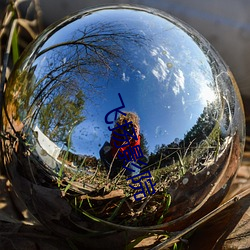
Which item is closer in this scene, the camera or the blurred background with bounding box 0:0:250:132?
the camera

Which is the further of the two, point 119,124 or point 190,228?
point 190,228

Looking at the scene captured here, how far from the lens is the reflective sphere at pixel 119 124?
1512 mm

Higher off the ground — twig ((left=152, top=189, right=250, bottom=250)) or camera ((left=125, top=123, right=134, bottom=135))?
camera ((left=125, top=123, right=134, bottom=135))

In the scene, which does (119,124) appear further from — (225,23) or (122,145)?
(225,23)

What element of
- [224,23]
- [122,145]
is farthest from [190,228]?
[224,23]

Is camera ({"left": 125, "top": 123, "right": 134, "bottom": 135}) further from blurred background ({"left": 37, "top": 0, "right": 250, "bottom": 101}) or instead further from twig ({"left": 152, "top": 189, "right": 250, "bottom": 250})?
blurred background ({"left": 37, "top": 0, "right": 250, "bottom": 101})

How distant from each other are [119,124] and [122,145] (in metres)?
0.05

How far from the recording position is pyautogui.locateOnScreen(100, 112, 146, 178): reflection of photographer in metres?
1.50

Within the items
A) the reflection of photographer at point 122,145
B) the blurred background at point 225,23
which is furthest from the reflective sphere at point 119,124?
the blurred background at point 225,23

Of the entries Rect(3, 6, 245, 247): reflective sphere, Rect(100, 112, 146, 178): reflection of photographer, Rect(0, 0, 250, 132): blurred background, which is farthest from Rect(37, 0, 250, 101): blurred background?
Rect(100, 112, 146, 178): reflection of photographer

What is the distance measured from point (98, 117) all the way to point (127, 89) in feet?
0.32

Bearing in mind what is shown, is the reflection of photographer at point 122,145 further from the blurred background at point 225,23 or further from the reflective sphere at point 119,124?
the blurred background at point 225,23

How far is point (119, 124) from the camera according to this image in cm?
150

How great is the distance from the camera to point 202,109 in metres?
1.59
